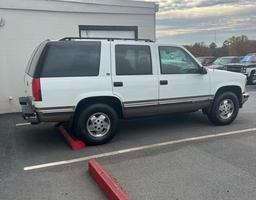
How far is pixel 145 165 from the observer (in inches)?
221

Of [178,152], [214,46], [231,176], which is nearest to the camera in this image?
[231,176]

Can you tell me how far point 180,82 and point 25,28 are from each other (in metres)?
5.38

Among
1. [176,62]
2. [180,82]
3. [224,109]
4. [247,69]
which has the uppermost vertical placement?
[176,62]

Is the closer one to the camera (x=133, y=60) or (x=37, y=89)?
(x=37, y=89)

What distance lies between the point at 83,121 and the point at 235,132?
3247 mm

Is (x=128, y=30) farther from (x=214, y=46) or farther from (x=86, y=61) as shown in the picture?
(x=214, y=46)

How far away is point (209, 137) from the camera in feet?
23.7

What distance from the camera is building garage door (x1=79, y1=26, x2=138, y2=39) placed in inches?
452

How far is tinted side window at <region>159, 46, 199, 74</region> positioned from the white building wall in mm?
4558

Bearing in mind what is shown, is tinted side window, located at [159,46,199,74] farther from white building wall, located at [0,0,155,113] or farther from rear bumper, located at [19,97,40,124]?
white building wall, located at [0,0,155,113]

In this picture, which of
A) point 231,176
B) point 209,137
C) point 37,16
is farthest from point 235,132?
point 37,16

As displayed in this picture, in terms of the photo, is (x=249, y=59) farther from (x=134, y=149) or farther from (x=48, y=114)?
(x=48, y=114)

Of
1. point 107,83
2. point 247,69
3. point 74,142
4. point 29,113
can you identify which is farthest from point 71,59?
point 247,69

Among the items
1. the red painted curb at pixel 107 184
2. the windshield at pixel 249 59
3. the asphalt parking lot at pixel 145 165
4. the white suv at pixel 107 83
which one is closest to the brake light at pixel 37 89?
the white suv at pixel 107 83
